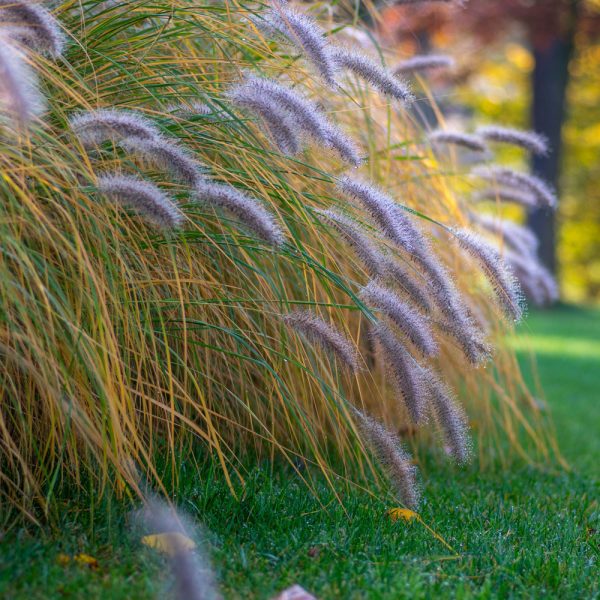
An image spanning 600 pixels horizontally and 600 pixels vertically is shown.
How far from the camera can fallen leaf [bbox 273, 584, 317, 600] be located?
2014 mm

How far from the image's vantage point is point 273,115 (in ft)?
8.27

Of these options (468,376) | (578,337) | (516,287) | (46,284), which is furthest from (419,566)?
(578,337)

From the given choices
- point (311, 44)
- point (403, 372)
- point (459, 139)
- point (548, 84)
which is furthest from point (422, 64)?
point (548, 84)

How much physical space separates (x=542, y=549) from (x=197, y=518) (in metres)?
0.96

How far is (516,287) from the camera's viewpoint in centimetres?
288

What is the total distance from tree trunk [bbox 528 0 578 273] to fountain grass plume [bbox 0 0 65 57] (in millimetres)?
14585

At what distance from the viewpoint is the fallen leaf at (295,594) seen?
201cm

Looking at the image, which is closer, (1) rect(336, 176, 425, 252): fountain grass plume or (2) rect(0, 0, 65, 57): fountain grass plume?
(2) rect(0, 0, 65, 57): fountain grass plume

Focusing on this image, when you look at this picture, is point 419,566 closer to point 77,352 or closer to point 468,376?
point 77,352

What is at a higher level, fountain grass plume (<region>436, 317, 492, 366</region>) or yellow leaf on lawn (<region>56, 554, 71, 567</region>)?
fountain grass plume (<region>436, 317, 492, 366</region>)

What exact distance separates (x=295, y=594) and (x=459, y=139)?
7.59 ft

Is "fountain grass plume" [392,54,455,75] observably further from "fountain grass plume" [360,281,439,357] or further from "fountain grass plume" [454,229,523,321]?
"fountain grass plume" [360,281,439,357]

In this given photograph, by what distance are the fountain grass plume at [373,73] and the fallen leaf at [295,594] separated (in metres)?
1.57

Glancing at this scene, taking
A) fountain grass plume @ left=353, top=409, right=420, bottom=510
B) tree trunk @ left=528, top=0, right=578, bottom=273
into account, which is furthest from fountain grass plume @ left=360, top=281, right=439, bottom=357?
tree trunk @ left=528, top=0, right=578, bottom=273
